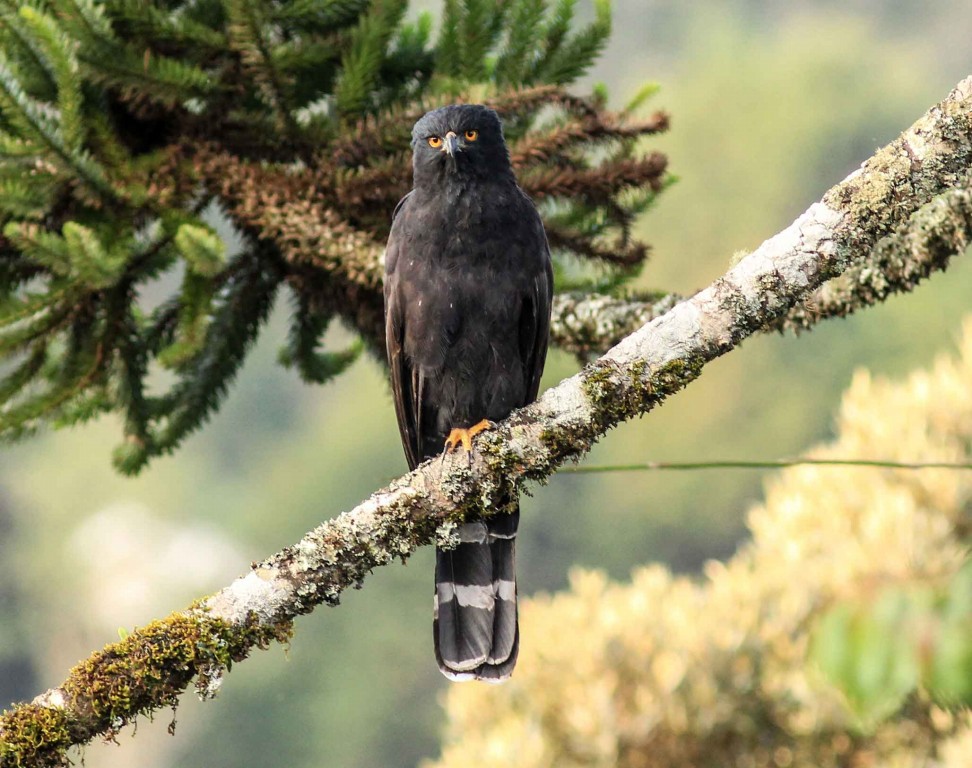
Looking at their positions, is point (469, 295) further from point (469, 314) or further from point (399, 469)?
point (399, 469)

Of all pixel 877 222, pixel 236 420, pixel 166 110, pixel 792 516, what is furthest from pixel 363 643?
pixel 877 222

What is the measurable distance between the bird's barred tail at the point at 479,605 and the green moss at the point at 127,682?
1330mm

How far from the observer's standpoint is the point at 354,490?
30109mm

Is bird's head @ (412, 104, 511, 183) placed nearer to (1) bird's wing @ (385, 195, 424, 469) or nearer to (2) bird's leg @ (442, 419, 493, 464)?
(1) bird's wing @ (385, 195, 424, 469)

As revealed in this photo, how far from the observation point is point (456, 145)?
381cm

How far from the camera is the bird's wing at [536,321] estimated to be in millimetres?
3861

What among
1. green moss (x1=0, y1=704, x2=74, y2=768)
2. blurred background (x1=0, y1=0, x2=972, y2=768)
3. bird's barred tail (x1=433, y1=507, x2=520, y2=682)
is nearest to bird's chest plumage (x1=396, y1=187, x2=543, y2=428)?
bird's barred tail (x1=433, y1=507, x2=520, y2=682)

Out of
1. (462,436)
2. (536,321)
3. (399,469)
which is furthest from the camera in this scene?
(399,469)

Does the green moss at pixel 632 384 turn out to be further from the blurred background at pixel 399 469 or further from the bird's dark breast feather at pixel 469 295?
the blurred background at pixel 399 469

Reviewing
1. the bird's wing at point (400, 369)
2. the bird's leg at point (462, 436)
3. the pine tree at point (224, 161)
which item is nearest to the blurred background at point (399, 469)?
the pine tree at point (224, 161)

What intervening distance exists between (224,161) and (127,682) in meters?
2.20

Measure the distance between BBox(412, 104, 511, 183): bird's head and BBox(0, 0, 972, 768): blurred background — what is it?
12.5 meters

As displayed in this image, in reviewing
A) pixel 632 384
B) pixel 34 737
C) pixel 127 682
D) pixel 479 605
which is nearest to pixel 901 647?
pixel 632 384

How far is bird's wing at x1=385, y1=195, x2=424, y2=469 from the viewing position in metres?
3.82
